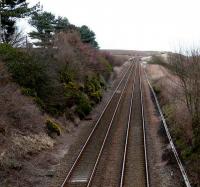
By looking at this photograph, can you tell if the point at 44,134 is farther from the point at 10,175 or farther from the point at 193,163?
the point at 193,163

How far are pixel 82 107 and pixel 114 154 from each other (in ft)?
43.8

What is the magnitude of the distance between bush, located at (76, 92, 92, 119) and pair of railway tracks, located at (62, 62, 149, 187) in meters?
1.45

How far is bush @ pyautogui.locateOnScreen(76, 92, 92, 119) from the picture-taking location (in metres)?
36.7

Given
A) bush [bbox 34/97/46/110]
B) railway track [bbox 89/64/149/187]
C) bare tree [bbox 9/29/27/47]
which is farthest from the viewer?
bare tree [bbox 9/29/27/47]

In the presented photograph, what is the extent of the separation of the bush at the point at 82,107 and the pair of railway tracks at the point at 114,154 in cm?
145

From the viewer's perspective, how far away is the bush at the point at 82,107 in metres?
36.7

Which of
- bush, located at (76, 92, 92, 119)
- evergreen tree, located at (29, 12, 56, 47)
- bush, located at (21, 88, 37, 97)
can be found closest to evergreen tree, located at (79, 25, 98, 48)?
evergreen tree, located at (29, 12, 56, 47)

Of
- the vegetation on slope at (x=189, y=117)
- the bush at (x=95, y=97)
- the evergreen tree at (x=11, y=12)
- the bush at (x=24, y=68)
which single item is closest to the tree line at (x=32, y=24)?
the evergreen tree at (x=11, y=12)

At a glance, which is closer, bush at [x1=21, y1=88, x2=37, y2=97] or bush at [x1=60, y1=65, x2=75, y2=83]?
bush at [x1=21, y1=88, x2=37, y2=97]

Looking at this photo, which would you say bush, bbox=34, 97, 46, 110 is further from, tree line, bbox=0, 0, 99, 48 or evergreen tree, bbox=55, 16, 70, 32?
evergreen tree, bbox=55, 16, 70, 32

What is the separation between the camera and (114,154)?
24.8 m

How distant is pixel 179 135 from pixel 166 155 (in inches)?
133

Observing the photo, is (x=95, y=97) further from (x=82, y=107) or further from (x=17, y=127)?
(x=17, y=127)

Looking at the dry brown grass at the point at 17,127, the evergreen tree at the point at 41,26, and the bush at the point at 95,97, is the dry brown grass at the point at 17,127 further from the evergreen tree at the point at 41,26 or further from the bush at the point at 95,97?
the evergreen tree at the point at 41,26
